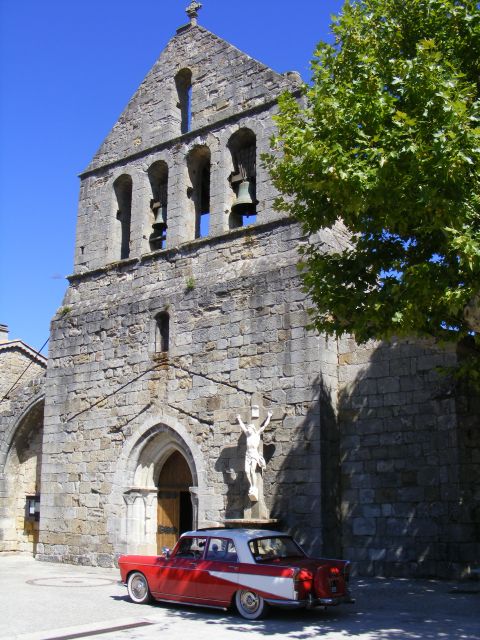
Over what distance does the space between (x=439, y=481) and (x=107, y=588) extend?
18.5ft

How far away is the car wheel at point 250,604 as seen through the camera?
28.9 ft

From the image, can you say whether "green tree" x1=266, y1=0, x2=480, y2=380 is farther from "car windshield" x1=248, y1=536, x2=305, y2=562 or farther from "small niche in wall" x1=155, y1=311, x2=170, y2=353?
"small niche in wall" x1=155, y1=311, x2=170, y2=353

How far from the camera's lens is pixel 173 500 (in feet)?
49.6

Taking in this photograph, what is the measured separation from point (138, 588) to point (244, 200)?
790 cm

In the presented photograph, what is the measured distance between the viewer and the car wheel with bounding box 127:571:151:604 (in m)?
10.1

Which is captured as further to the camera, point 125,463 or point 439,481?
point 125,463

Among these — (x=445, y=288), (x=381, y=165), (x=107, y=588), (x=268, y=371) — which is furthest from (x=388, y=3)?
(x=107, y=588)

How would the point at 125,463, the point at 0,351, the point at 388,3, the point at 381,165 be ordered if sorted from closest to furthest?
the point at 381,165, the point at 388,3, the point at 125,463, the point at 0,351

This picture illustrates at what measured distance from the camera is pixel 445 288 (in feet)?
28.1

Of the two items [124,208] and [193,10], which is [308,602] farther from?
[193,10]

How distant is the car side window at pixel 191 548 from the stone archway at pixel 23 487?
9.01m

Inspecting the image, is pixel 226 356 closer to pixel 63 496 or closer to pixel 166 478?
pixel 166 478

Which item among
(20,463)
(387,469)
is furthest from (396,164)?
(20,463)

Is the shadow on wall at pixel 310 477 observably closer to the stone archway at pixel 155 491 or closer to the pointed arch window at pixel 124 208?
the stone archway at pixel 155 491
